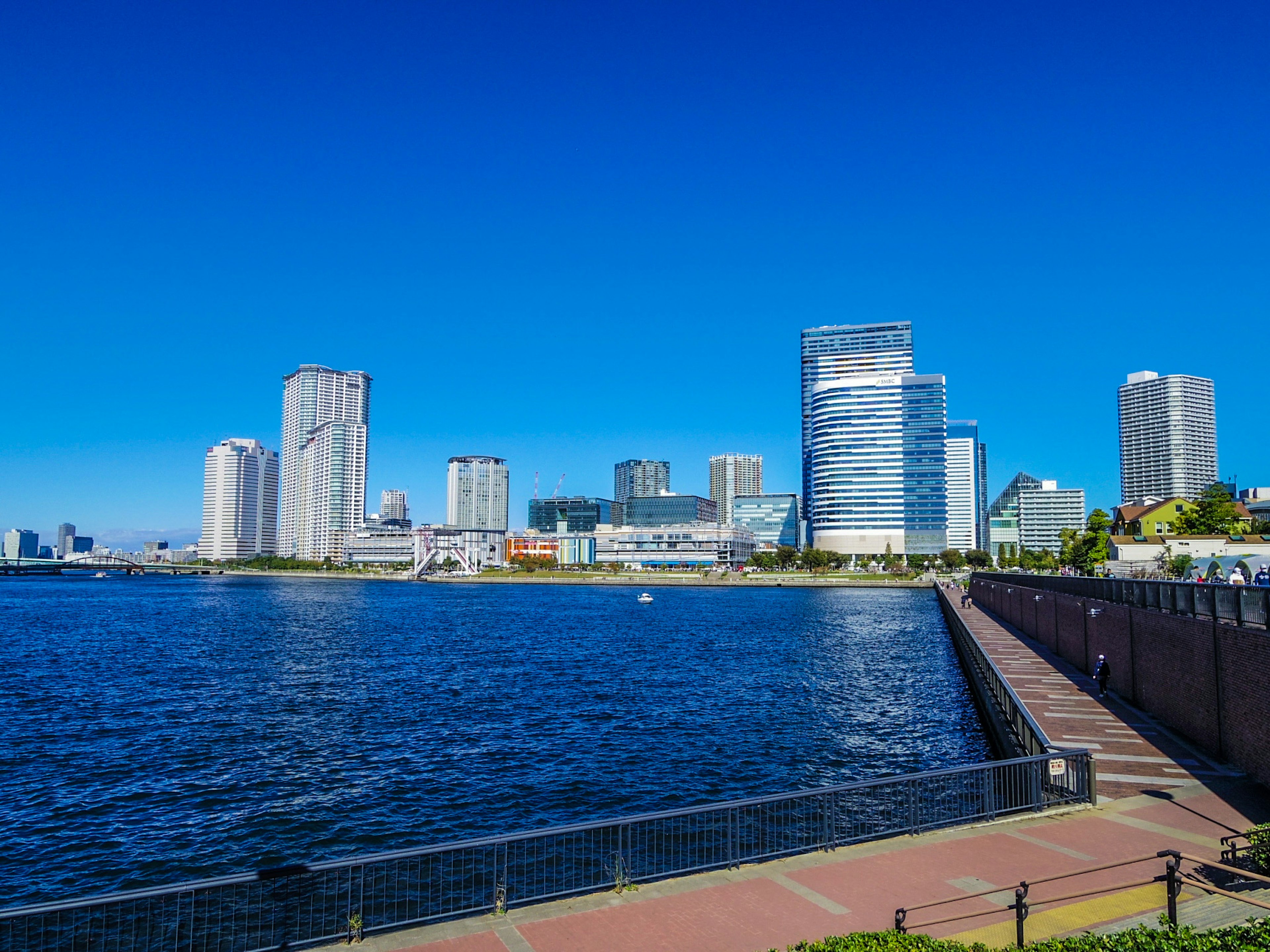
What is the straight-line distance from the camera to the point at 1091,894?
13.0 meters

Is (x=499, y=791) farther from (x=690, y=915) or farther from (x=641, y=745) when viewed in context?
(x=690, y=915)

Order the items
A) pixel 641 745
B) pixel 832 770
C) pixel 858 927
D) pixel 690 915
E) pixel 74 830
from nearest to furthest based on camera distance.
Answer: pixel 858 927 → pixel 690 915 → pixel 74 830 → pixel 832 770 → pixel 641 745

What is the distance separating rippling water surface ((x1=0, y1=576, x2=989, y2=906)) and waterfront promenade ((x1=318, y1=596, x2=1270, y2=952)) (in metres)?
12.8

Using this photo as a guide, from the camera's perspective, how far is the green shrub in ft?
31.5

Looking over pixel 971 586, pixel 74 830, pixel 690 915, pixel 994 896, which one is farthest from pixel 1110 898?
pixel 971 586

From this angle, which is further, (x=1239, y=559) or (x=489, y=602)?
(x=489, y=602)

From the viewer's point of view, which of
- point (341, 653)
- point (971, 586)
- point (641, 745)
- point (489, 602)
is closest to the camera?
point (641, 745)

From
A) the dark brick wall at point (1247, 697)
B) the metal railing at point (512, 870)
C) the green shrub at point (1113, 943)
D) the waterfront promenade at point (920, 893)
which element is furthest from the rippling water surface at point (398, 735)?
the green shrub at point (1113, 943)

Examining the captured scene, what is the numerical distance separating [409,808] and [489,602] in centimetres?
13249

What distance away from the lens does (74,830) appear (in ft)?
86.2

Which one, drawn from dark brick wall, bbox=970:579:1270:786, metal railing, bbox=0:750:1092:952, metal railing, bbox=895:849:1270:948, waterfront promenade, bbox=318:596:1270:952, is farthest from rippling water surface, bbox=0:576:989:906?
metal railing, bbox=895:849:1270:948

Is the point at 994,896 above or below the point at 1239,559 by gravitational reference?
below

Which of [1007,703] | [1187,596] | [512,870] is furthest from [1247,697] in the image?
[512,870]

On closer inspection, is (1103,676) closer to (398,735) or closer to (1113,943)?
(1113,943)
